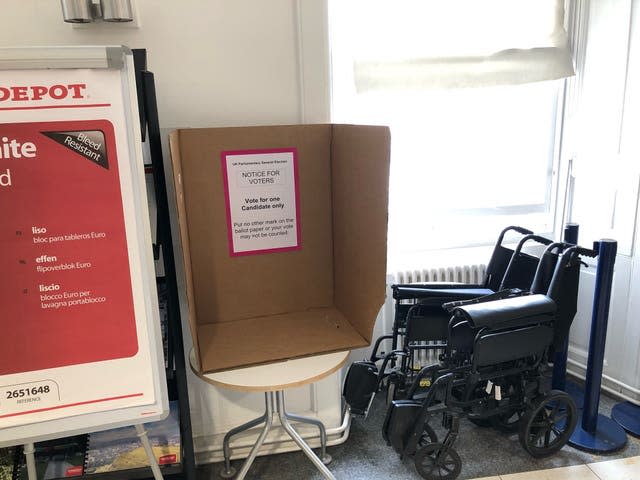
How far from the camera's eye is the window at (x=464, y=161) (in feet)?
7.71

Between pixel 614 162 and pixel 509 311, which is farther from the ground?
pixel 614 162

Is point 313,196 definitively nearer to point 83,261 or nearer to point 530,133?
point 83,261

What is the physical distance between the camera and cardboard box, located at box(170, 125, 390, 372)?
1515 mm

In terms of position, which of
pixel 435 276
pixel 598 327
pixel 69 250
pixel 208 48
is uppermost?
pixel 208 48

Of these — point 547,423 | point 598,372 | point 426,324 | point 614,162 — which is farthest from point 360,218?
point 614,162

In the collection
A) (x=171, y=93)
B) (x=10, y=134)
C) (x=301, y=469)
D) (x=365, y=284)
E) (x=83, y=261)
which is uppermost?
(x=171, y=93)

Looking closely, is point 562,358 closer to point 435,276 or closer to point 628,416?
point 628,416

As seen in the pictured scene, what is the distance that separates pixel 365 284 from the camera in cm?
157

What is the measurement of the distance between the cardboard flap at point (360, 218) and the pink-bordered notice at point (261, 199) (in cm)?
15

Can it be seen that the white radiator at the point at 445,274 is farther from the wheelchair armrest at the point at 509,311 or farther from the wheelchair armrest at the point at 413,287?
the wheelchair armrest at the point at 509,311

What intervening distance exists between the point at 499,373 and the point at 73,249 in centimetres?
147

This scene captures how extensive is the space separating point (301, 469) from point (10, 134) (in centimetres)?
156

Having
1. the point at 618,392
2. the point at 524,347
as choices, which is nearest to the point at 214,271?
the point at 524,347

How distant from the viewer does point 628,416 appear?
2.22 m
